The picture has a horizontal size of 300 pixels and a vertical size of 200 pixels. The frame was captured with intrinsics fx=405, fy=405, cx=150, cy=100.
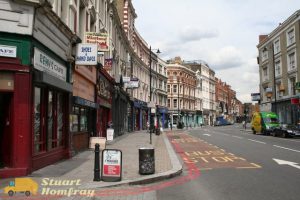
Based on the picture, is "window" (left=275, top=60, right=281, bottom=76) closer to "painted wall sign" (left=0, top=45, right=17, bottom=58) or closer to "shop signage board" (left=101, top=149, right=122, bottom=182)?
"shop signage board" (left=101, top=149, right=122, bottom=182)

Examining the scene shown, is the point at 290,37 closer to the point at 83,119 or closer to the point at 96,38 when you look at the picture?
the point at 83,119

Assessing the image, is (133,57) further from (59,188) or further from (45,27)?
(59,188)

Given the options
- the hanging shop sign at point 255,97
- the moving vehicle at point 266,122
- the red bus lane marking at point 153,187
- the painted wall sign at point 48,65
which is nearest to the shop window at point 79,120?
the painted wall sign at point 48,65

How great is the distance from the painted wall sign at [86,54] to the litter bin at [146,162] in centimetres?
552

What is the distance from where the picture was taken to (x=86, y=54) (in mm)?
16641

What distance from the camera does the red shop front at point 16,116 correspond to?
37.9ft

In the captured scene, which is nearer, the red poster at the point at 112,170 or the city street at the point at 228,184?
the city street at the point at 228,184

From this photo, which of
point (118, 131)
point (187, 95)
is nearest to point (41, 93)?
point (118, 131)

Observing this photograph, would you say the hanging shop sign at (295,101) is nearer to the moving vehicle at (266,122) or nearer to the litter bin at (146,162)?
the moving vehicle at (266,122)

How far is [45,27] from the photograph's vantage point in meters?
13.5

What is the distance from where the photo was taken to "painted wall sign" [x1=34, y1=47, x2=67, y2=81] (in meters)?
12.6

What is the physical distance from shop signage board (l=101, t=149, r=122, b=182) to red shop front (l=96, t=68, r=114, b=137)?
13818mm

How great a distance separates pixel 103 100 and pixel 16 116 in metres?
15.9

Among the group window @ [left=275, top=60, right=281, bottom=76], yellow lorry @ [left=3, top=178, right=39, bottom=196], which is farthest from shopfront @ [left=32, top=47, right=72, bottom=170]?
window @ [left=275, top=60, right=281, bottom=76]
